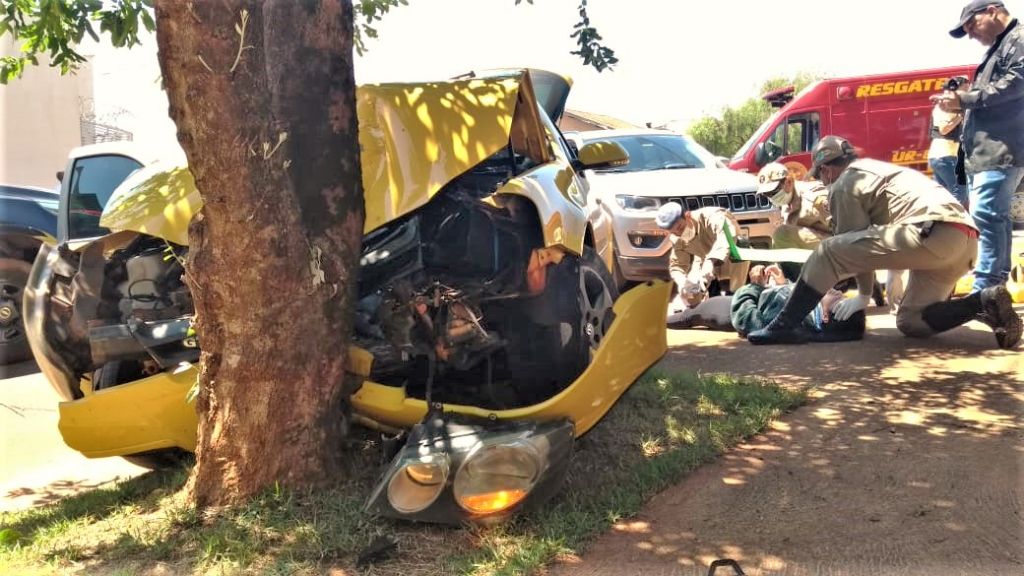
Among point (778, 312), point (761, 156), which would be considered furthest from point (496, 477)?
point (761, 156)

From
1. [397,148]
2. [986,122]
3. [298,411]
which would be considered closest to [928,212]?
[986,122]

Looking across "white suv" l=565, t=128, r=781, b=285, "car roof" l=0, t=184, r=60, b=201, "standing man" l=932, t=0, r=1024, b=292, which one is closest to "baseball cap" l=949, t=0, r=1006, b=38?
"standing man" l=932, t=0, r=1024, b=292

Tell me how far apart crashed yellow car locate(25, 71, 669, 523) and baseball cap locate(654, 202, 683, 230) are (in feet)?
12.2

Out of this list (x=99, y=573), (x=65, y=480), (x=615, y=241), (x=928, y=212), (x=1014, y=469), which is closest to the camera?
(x=99, y=573)

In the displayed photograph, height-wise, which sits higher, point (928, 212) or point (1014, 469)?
point (928, 212)

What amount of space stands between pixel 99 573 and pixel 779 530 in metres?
2.39

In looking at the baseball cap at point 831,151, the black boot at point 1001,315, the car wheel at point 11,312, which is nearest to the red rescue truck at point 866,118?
the baseball cap at point 831,151

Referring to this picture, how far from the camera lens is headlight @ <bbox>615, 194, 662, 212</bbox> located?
314 inches

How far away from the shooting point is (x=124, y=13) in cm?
459

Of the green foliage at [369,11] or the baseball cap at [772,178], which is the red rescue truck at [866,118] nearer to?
the baseball cap at [772,178]

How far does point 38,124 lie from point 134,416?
27052mm

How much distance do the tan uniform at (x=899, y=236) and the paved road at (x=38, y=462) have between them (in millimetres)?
4415

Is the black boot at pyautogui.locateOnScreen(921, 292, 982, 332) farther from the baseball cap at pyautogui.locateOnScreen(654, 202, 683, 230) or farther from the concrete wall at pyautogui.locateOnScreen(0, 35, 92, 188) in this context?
the concrete wall at pyautogui.locateOnScreen(0, 35, 92, 188)

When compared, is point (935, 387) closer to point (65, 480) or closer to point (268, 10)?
point (268, 10)
